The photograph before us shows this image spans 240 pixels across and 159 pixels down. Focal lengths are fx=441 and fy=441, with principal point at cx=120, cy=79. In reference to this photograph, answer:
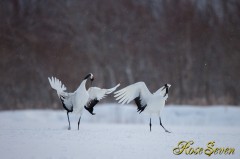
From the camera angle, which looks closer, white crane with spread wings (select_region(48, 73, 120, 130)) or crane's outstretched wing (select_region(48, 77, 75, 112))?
white crane with spread wings (select_region(48, 73, 120, 130))

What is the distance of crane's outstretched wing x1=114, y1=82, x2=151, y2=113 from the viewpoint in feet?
17.6

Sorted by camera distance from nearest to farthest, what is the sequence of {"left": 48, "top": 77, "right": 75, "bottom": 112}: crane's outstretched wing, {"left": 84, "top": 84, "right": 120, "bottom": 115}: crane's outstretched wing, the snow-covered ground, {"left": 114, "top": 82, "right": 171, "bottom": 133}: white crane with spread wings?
the snow-covered ground < {"left": 114, "top": 82, "right": 171, "bottom": 133}: white crane with spread wings < {"left": 48, "top": 77, "right": 75, "bottom": 112}: crane's outstretched wing < {"left": 84, "top": 84, "right": 120, "bottom": 115}: crane's outstretched wing

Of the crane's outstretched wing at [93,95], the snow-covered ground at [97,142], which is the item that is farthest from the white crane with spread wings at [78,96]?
the snow-covered ground at [97,142]

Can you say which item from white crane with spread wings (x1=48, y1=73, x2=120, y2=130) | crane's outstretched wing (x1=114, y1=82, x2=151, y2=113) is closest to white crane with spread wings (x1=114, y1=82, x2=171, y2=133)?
crane's outstretched wing (x1=114, y1=82, x2=151, y2=113)

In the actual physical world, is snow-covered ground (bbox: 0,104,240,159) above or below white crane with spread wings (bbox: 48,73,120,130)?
below

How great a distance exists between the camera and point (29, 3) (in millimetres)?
10086

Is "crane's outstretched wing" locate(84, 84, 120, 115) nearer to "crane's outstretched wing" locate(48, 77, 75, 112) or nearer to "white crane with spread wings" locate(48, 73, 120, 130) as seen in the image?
"white crane with spread wings" locate(48, 73, 120, 130)

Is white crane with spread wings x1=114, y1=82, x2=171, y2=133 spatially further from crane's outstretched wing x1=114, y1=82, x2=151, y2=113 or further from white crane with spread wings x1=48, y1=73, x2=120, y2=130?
white crane with spread wings x1=48, y1=73, x2=120, y2=130

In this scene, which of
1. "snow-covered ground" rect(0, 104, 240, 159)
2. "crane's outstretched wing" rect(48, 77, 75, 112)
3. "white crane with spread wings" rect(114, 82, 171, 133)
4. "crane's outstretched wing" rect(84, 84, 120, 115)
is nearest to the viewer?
"snow-covered ground" rect(0, 104, 240, 159)

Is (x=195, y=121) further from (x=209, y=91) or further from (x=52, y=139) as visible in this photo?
(x=52, y=139)

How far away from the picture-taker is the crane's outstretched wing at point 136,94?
5.37 meters

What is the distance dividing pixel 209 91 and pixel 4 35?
4.72 meters

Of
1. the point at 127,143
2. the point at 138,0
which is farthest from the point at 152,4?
the point at 127,143

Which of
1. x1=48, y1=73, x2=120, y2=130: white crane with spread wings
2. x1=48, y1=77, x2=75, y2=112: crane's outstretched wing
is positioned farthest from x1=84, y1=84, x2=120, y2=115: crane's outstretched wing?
x1=48, y1=77, x2=75, y2=112: crane's outstretched wing
